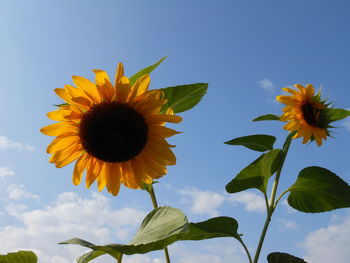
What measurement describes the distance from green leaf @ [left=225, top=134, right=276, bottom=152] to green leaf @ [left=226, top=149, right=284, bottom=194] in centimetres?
19

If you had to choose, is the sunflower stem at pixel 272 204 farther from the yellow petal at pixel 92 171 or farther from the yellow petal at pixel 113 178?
the yellow petal at pixel 92 171

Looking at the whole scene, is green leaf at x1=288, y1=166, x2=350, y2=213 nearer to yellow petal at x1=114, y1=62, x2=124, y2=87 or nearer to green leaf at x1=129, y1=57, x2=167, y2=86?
green leaf at x1=129, y1=57, x2=167, y2=86

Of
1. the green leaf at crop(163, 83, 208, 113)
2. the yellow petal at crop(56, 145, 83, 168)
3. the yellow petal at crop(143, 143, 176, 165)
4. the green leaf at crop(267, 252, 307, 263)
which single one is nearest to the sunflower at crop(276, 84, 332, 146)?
the green leaf at crop(267, 252, 307, 263)

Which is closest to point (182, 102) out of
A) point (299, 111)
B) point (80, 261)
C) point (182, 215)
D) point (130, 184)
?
point (130, 184)

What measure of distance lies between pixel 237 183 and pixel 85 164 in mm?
1188

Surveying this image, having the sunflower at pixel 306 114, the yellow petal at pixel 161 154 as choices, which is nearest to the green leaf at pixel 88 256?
the yellow petal at pixel 161 154

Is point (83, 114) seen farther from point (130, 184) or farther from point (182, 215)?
point (182, 215)

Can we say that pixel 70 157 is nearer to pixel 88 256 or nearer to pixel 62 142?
pixel 62 142

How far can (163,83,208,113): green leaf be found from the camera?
86.8 inches

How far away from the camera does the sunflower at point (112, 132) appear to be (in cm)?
204

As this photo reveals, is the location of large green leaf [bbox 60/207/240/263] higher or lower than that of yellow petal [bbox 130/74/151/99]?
lower

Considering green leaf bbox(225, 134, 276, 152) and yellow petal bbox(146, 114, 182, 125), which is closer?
yellow petal bbox(146, 114, 182, 125)

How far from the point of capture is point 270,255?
257 centimetres

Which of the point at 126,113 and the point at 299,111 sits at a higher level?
the point at 299,111
